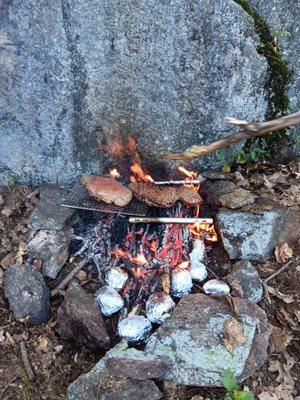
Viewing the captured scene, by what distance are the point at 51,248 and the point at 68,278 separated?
0.35 metres

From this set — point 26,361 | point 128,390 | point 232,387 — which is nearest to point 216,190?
point 232,387

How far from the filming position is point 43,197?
4.80 metres

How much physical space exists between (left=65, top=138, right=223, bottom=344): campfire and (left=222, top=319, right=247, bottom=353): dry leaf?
41 cm

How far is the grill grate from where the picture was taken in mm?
4400

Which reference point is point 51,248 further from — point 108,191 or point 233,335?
point 233,335

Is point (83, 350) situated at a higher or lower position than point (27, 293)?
lower

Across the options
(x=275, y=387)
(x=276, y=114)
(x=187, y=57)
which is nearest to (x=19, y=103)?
(x=187, y=57)

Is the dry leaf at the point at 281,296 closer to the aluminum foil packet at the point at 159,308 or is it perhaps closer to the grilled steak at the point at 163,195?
the aluminum foil packet at the point at 159,308

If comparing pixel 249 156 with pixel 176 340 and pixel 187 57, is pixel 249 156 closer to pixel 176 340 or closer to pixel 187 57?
pixel 187 57

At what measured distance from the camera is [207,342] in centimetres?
354

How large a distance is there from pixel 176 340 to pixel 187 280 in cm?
65

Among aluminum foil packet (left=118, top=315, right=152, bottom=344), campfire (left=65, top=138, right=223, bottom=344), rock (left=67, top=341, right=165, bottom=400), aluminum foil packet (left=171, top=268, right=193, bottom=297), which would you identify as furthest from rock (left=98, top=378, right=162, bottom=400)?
aluminum foil packet (left=171, top=268, right=193, bottom=297)

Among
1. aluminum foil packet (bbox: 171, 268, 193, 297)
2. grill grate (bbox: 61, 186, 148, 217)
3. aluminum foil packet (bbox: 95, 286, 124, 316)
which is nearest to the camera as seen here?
aluminum foil packet (bbox: 95, 286, 124, 316)

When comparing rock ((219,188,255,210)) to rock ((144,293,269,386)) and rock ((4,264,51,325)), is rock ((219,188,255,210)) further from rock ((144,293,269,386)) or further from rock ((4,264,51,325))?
rock ((4,264,51,325))
